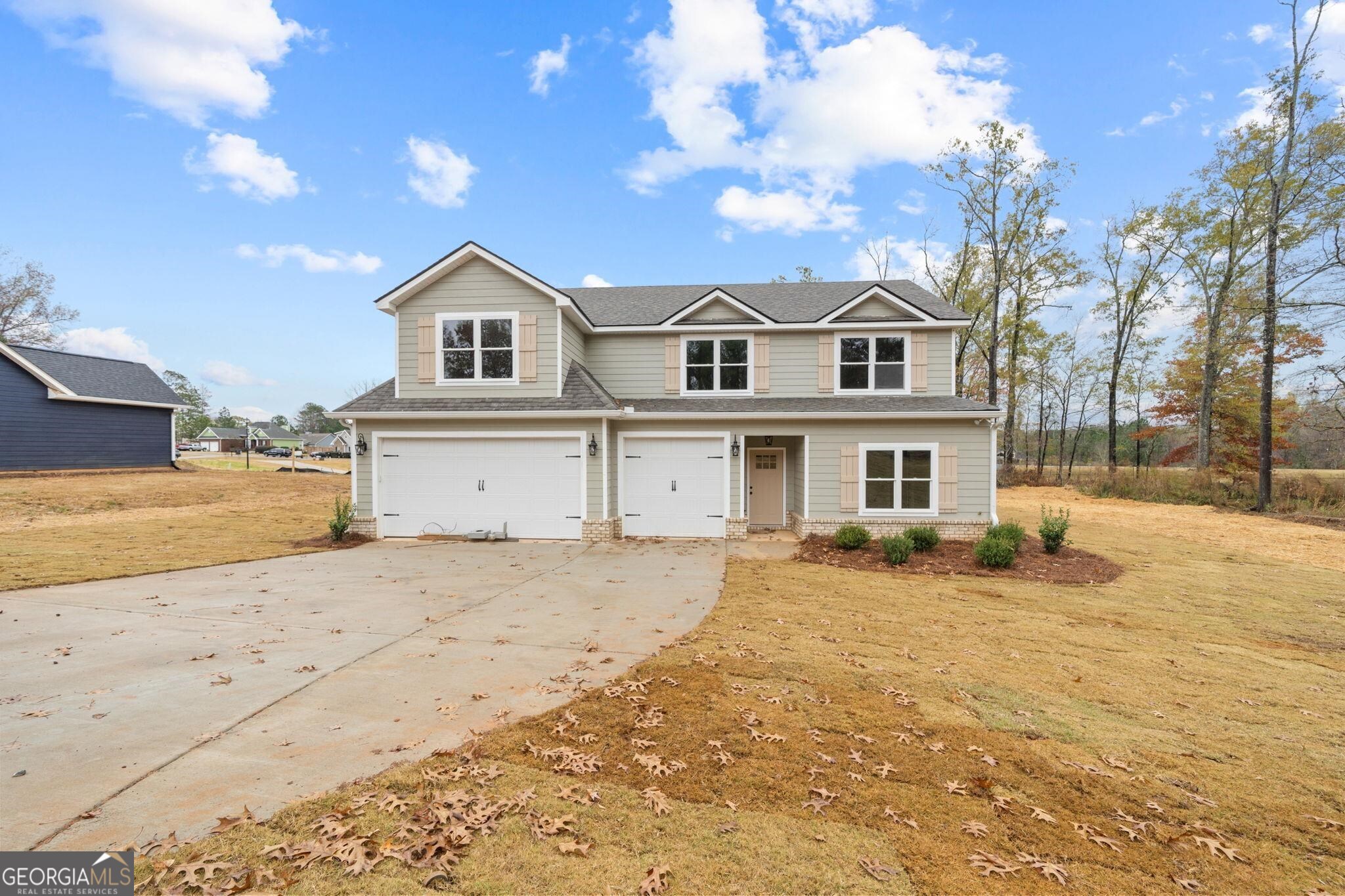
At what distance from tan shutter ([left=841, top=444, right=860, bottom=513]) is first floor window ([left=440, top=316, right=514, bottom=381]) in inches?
329

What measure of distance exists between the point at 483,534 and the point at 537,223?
13.1 metres

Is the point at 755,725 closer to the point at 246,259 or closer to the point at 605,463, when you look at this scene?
the point at 605,463

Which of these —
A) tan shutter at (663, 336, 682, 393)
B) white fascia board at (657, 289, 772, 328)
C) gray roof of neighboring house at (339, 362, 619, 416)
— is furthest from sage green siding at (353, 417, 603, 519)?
white fascia board at (657, 289, 772, 328)

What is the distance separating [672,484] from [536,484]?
10.8 feet

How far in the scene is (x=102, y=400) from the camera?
2169 centimetres

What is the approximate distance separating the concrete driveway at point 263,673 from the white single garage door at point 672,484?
3904mm

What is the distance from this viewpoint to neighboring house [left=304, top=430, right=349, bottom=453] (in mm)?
71562

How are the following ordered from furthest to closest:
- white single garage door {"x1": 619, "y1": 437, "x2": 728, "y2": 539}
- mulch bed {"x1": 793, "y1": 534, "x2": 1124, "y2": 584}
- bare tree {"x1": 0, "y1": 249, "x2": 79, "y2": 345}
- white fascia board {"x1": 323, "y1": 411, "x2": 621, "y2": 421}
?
bare tree {"x1": 0, "y1": 249, "x2": 79, "y2": 345} < white single garage door {"x1": 619, "y1": 437, "x2": 728, "y2": 539} < white fascia board {"x1": 323, "y1": 411, "x2": 621, "y2": 421} < mulch bed {"x1": 793, "y1": 534, "x2": 1124, "y2": 584}

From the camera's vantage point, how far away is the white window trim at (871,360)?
13359 mm

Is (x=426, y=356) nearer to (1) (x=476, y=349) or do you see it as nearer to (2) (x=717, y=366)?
(1) (x=476, y=349)

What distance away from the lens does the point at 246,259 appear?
2192cm

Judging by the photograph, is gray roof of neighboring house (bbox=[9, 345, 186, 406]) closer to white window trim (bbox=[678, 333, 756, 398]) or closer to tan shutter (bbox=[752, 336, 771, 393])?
white window trim (bbox=[678, 333, 756, 398])

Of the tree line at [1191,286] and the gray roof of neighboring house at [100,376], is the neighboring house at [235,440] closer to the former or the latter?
the gray roof of neighboring house at [100,376]

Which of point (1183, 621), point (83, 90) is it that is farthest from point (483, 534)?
point (83, 90)
